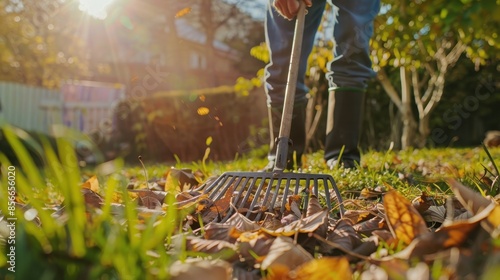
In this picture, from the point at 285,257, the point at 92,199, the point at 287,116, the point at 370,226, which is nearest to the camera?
the point at 285,257

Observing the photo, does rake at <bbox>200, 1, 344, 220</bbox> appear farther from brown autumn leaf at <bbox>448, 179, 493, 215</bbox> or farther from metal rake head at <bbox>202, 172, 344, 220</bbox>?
brown autumn leaf at <bbox>448, 179, 493, 215</bbox>

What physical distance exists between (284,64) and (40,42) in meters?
13.9

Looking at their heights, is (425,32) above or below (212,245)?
above

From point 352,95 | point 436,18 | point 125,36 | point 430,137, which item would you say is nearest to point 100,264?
point 352,95

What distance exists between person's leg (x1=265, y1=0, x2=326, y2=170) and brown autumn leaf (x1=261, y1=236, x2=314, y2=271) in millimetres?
2065

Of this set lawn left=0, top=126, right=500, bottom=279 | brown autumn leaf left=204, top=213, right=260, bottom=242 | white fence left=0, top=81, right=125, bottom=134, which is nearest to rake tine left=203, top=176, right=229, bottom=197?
brown autumn leaf left=204, top=213, right=260, bottom=242

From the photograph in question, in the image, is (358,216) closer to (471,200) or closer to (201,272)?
(471,200)

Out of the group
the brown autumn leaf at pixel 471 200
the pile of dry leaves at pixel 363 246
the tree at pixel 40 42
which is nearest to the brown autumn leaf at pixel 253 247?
the pile of dry leaves at pixel 363 246

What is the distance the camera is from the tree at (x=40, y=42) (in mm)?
14562

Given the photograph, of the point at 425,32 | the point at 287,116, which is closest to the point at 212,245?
the point at 287,116

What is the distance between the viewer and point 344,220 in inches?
55.0

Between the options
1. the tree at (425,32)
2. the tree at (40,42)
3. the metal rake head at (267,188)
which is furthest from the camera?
the tree at (40,42)

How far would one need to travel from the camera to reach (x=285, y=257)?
1035 mm

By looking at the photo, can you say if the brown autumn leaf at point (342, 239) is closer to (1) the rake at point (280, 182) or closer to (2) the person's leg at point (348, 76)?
(1) the rake at point (280, 182)
